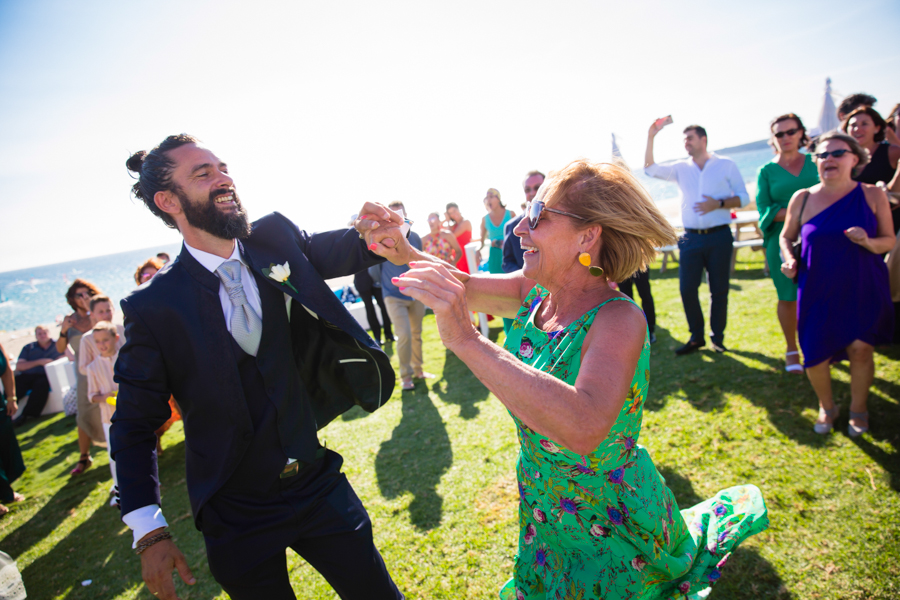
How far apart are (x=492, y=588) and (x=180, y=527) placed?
318 centimetres

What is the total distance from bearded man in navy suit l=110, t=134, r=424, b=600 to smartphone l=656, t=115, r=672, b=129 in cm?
461

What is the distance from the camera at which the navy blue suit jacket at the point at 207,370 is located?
67.5 inches

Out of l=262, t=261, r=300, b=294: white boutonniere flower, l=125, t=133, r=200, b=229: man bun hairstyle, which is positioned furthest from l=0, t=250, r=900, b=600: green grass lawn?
l=125, t=133, r=200, b=229: man bun hairstyle

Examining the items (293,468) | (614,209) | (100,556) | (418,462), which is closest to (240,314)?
(293,468)

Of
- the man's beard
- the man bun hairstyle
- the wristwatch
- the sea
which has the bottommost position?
the sea

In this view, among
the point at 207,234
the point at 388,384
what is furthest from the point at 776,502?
the point at 207,234

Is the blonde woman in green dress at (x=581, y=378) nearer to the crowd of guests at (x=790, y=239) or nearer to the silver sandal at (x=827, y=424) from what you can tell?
the crowd of guests at (x=790, y=239)

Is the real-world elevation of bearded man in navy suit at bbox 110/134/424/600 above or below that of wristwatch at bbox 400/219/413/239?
below

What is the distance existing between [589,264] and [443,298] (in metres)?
0.72

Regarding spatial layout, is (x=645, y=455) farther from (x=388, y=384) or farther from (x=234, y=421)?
(x=234, y=421)

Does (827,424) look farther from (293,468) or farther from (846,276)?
(293,468)

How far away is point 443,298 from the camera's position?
1.44 metres

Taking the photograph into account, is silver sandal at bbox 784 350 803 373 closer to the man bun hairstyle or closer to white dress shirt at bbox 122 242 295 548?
white dress shirt at bbox 122 242 295 548

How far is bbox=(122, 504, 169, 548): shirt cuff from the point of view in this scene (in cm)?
164
